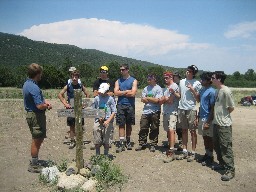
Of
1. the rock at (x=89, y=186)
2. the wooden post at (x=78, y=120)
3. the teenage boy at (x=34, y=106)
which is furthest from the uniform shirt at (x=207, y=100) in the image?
the teenage boy at (x=34, y=106)

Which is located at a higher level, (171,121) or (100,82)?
(100,82)

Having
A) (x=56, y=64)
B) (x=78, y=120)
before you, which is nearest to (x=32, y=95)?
(x=78, y=120)

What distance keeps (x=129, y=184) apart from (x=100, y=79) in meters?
3.48

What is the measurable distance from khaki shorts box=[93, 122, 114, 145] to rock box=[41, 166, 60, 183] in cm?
130

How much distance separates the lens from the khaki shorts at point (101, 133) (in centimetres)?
712

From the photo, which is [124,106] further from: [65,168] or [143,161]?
[65,168]

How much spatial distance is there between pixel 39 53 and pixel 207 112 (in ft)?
489

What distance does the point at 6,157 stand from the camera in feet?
25.5

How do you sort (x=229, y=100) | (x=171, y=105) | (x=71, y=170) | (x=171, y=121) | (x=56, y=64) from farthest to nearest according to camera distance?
(x=56, y=64) → (x=171, y=105) → (x=171, y=121) → (x=229, y=100) → (x=71, y=170)

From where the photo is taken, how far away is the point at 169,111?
794 cm

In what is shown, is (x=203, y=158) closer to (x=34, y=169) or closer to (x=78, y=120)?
(x=78, y=120)

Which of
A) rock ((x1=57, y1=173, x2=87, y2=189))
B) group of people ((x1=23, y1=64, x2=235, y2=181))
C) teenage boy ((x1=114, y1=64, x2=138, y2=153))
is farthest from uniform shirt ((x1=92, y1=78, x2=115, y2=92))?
rock ((x1=57, y1=173, x2=87, y2=189))

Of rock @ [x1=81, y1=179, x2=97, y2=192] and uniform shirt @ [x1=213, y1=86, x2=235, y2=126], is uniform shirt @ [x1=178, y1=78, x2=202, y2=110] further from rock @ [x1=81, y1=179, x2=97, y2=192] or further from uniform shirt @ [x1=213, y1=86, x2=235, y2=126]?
rock @ [x1=81, y1=179, x2=97, y2=192]

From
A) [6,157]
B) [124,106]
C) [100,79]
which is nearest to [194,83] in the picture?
[124,106]
